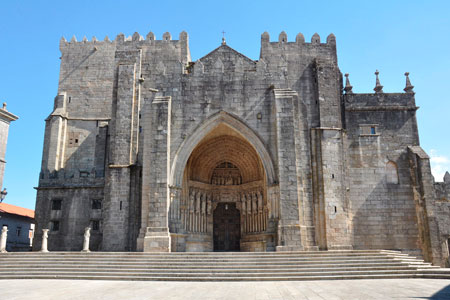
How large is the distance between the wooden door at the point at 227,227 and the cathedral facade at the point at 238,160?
0.18 feet

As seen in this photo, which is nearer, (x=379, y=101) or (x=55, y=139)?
(x=379, y=101)

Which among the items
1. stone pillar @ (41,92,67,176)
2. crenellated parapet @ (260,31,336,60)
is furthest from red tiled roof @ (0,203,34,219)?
crenellated parapet @ (260,31,336,60)

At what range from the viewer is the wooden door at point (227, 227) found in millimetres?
21422

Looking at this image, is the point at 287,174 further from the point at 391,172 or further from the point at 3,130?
the point at 3,130

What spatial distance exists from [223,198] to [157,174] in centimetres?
475

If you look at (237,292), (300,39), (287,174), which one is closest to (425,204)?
(287,174)

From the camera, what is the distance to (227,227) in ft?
71.1

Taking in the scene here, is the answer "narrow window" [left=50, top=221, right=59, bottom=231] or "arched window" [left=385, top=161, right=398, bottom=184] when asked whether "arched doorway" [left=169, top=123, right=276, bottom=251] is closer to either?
"arched window" [left=385, top=161, right=398, bottom=184]

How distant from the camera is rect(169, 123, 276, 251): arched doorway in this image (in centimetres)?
1914

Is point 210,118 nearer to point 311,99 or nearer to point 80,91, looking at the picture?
point 311,99

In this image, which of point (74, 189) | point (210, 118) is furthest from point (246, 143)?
point (74, 189)

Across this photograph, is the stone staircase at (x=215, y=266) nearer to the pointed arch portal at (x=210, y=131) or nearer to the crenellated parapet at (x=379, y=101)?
the pointed arch portal at (x=210, y=131)

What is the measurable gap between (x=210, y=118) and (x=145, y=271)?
7905 millimetres

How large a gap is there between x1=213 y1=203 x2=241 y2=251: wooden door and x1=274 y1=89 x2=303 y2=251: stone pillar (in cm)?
476
